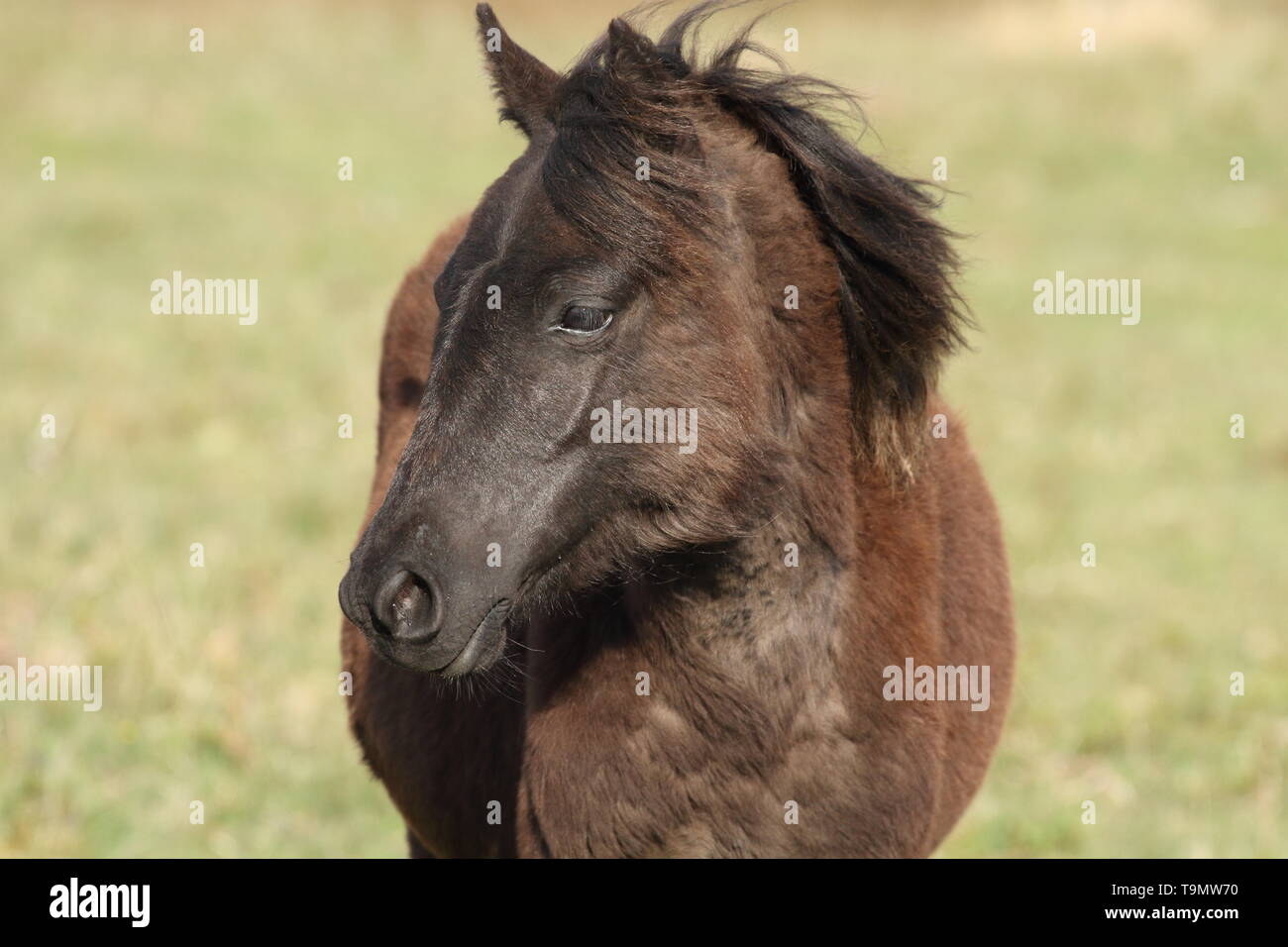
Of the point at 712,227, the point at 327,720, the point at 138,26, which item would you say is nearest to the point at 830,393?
the point at 712,227

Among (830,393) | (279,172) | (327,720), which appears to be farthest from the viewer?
(279,172)

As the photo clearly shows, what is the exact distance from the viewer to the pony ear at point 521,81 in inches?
134

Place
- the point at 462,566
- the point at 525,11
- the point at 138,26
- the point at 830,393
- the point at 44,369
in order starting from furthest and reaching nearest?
1. the point at 525,11
2. the point at 138,26
3. the point at 44,369
4. the point at 830,393
5. the point at 462,566

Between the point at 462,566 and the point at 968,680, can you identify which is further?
the point at 968,680

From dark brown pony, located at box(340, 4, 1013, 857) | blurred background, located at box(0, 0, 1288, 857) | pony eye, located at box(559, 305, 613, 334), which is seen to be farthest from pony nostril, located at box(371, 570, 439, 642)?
blurred background, located at box(0, 0, 1288, 857)

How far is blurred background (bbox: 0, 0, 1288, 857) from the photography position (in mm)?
6219

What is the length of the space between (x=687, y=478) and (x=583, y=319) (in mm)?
410

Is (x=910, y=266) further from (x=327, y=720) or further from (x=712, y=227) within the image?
(x=327, y=720)

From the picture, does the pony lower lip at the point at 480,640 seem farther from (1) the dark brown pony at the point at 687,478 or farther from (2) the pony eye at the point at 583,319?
(2) the pony eye at the point at 583,319

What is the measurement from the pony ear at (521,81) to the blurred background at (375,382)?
918mm

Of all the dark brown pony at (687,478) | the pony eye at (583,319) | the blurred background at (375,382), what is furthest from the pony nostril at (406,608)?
the blurred background at (375,382)

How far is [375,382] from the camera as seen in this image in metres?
12.6

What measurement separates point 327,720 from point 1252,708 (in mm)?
4296

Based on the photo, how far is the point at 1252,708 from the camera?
6.86m
